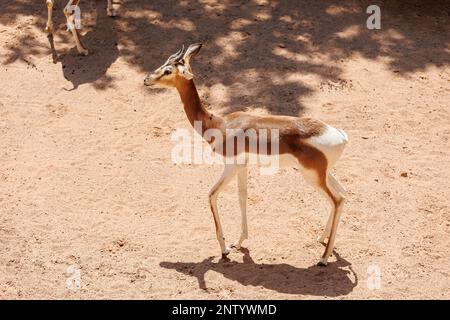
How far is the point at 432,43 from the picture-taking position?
1201cm

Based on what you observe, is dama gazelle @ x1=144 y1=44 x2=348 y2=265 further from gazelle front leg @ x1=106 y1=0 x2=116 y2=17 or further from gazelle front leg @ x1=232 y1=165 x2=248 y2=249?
gazelle front leg @ x1=106 y1=0 x2=116 y2=17

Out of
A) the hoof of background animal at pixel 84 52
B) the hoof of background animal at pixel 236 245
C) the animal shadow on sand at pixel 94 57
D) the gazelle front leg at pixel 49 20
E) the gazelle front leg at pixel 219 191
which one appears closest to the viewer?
the gazelle front leg at pixel 219 191

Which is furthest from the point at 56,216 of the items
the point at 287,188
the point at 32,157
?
the point at 287,188

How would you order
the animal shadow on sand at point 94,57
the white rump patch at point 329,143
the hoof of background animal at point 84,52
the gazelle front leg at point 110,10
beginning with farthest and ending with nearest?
the gazelle front leg at point 110,10 → the hoof of background animal at point 84,52 → the animal shadow on sand at point 94,57 → the white rump patch at point 329,143

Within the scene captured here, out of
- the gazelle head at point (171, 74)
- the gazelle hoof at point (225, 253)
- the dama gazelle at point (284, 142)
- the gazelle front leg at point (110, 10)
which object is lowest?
the gazelle hoof at point (225, 253)

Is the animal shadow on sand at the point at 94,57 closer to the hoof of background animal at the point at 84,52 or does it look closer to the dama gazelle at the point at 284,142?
the hoof of background animal at the point at 84,52

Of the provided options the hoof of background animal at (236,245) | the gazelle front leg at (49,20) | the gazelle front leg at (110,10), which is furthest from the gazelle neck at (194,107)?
the gazelle front leg at (110,10)

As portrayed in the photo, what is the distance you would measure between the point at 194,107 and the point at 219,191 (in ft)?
3.26

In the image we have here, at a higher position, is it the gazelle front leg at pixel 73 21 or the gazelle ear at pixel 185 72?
the gazelle ear at pixel 185 72

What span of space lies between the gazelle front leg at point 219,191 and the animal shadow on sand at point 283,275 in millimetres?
200

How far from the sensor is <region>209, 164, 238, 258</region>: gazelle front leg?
7.00 m

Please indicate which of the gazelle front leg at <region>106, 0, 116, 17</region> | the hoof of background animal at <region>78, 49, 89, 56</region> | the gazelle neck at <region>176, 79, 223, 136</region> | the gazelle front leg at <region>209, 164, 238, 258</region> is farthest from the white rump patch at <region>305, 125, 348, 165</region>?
the gazelle front leg at <region>106, 0, 116, 17</region>

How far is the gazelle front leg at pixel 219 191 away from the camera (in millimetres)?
7000
